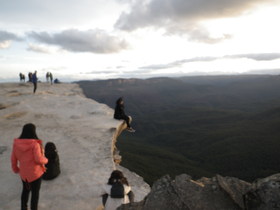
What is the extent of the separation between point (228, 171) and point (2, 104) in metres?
169

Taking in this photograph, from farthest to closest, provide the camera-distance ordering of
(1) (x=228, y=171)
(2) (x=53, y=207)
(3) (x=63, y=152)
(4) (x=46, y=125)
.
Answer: (1) (x=228, y=171)
(4) (x=46, y=125)
(3) (x=63, y=152)
(2) (x=53, y=207)

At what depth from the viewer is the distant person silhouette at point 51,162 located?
47.2 feet

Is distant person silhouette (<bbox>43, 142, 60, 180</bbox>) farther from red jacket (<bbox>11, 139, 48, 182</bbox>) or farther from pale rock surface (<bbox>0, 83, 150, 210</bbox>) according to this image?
red jacket (<bbox>11, 139, 48, 182</bbox>)

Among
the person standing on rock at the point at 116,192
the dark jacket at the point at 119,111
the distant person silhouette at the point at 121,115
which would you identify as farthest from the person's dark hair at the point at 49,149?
the distant person silhouette at the point at 121,115

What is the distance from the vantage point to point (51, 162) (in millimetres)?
14438

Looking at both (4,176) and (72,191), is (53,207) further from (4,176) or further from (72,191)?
(4,176)

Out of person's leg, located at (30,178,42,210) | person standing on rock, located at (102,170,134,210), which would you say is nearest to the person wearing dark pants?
person's leg, located at (30,178,42,210)

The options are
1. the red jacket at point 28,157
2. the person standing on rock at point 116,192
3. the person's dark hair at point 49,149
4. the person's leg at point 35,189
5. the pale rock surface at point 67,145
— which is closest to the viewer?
the red jacket at point 28,157

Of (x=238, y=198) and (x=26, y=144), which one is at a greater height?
(x=26, y=144)

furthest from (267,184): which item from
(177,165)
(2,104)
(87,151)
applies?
(177,165)

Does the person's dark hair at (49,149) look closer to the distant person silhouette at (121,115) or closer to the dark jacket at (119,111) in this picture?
the dark jacket at (119,111)

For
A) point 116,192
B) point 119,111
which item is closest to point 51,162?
point 116,192

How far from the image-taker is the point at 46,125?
25328 millimetres

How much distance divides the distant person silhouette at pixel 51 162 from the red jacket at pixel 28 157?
4993mm
